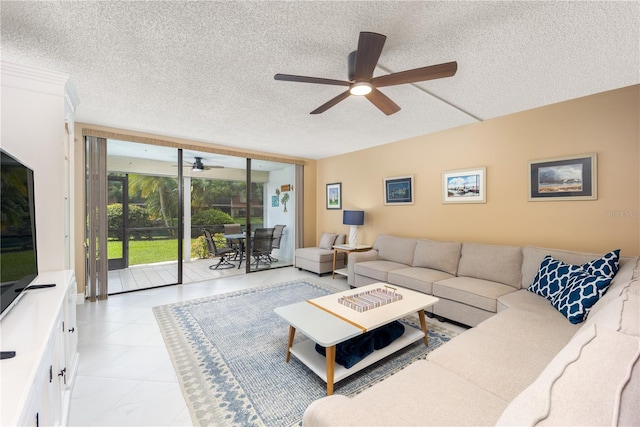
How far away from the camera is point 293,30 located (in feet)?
5.68

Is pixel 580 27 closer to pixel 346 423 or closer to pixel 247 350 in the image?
pixel 346 423

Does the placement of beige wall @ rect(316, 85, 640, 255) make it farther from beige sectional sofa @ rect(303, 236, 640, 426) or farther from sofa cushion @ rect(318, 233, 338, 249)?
sofa cushion @ rect(318, 233, 338, 249)

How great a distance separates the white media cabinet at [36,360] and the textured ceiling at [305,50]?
5.51 feet

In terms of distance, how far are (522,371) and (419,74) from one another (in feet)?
6.26

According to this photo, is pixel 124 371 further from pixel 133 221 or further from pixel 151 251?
pixel 151 251

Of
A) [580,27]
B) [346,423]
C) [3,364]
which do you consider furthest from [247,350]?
[580,27]

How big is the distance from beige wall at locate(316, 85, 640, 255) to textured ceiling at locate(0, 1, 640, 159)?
271 mm

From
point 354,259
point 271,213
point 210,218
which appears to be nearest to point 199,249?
point 210,218

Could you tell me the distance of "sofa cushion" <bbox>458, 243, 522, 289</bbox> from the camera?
2924 mm

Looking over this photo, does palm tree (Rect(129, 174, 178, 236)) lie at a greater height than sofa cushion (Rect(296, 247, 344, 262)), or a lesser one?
greater

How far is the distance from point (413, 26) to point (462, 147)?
252cm

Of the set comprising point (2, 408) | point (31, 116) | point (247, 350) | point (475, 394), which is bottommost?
point (247, 350)

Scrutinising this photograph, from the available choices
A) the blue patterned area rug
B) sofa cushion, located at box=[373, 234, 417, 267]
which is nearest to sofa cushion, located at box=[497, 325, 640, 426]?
the blue patterned area rug

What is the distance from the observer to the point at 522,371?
57.3 inches
